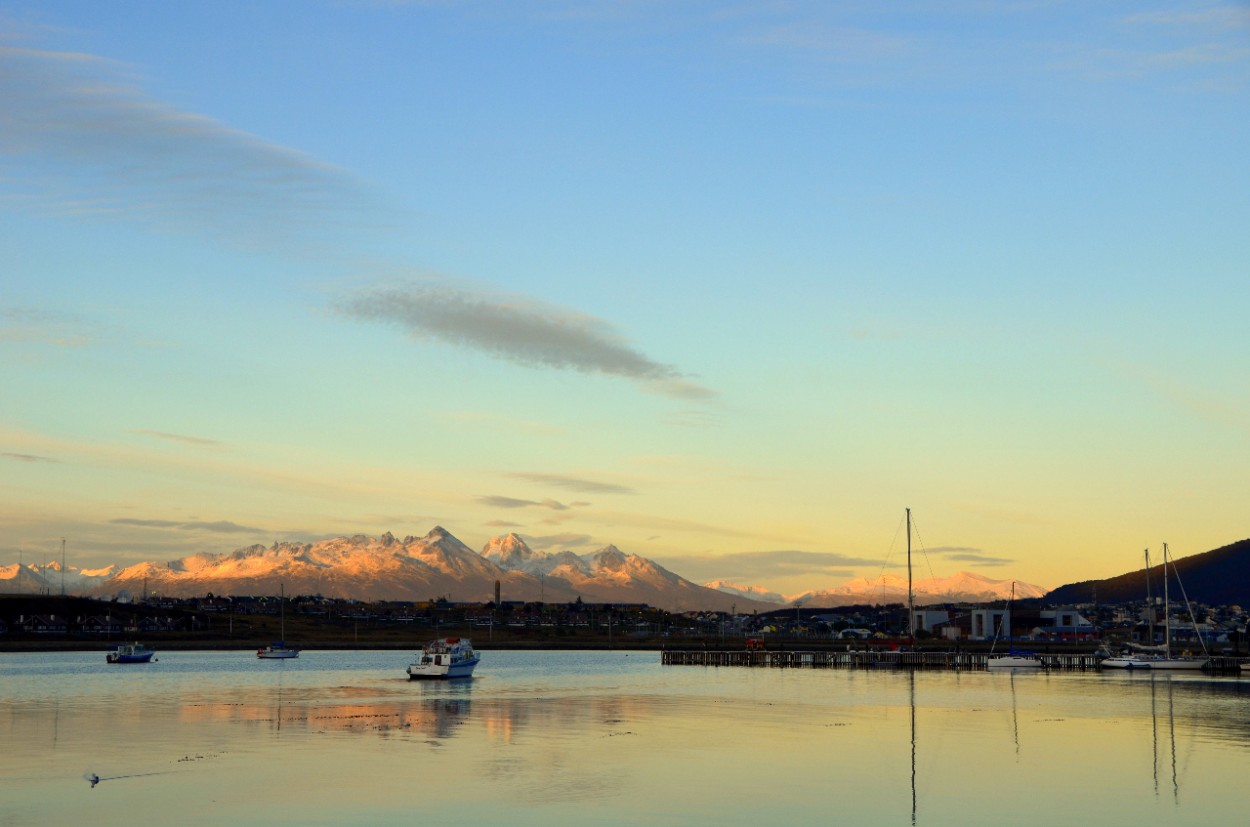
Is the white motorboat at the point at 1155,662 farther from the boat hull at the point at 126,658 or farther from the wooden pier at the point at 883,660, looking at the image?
the boat hull at the point at 126,658

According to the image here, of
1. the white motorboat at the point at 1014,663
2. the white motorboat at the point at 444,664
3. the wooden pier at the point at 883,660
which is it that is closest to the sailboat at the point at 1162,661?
the wooden pier at the point at 883,660

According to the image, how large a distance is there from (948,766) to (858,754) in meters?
6.08

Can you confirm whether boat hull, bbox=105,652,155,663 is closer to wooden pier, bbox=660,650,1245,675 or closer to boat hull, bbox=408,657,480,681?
boat hull, bbox=408,657,480,681

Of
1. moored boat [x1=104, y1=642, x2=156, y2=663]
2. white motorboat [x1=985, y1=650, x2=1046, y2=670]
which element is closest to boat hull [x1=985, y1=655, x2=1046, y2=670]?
white motorboat [x1=985, y1=650, x2=1046, y2=670]

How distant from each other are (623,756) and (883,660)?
114 meters

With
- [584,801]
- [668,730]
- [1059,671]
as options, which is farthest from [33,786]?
[1059,671]

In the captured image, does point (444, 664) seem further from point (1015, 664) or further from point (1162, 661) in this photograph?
point (1162, 661)

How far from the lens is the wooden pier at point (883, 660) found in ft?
534

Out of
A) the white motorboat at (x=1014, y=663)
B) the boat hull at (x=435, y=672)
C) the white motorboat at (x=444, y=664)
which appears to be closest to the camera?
the boat hull at (x=435, y=672)

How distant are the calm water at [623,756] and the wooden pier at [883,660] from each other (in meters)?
47.1

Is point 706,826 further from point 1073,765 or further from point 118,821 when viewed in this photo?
point 1073,765

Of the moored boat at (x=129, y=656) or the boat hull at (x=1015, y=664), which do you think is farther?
the moored boat at (x=129, y=656)

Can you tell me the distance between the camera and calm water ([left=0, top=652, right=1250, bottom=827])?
47125mm

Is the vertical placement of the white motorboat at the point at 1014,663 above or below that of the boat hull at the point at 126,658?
above
